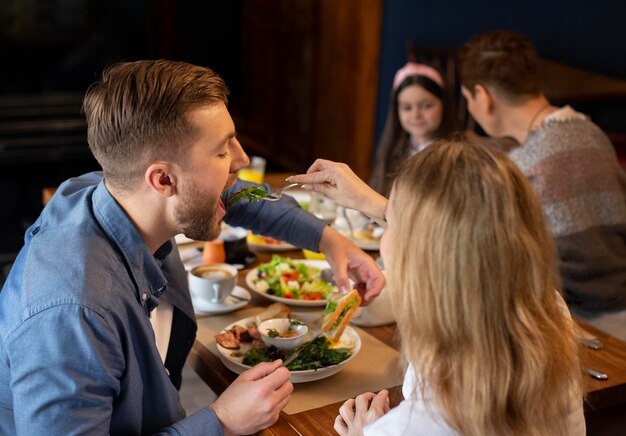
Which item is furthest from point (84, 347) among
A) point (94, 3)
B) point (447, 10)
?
point (94, 3)

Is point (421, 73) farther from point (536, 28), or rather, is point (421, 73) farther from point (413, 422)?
point (413, 422)

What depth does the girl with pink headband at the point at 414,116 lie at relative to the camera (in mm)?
3422

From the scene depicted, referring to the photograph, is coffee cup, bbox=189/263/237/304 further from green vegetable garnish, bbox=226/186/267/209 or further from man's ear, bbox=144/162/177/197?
man's ear, bbox=144/162/177/197

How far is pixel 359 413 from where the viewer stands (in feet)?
4.72

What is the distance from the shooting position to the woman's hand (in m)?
1.74

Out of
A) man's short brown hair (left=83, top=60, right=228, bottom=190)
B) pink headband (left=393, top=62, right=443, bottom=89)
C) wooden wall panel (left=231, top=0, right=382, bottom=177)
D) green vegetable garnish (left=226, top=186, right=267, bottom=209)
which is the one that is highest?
man's short brown hair (left=83, top=60, right=228, bottom=190)

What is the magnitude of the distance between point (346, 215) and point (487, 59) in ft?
2.47

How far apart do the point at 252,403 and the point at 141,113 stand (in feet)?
1.85

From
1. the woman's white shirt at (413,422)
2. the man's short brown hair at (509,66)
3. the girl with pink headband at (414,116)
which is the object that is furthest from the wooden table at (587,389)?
the girl with pink headband at (414,116)

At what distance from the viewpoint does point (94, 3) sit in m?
5.57

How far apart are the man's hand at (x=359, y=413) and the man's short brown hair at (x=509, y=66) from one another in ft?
4.99

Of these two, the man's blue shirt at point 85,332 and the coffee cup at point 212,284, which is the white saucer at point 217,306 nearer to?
the coffee cup at point 212,284

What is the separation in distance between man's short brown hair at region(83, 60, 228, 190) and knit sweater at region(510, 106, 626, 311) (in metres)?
1.30

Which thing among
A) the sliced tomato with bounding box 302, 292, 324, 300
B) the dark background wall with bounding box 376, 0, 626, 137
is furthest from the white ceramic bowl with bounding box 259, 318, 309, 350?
the dark background wall with bounding box 376, 0, 626, 137
